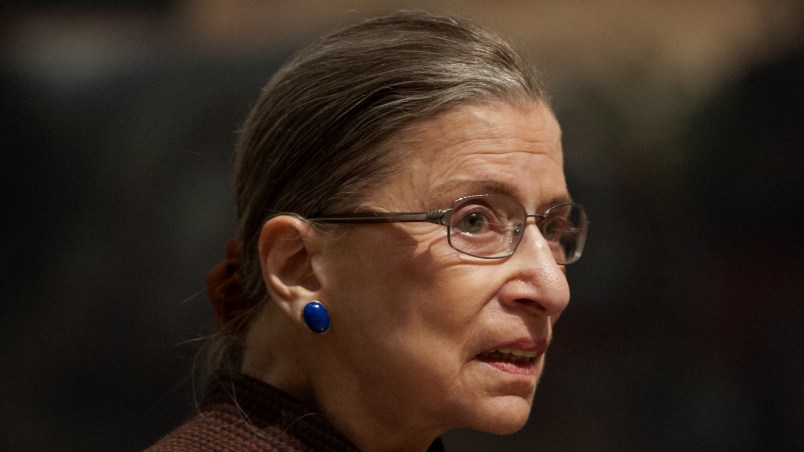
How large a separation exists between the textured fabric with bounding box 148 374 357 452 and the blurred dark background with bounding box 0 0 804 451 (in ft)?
2.05

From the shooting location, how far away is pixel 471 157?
154cm

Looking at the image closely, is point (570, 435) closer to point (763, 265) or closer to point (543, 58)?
point (763, 265)

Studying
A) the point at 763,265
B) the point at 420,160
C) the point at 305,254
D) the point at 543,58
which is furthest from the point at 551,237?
the point at 763,265

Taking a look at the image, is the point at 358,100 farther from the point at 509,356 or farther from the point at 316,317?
the point at 509,356

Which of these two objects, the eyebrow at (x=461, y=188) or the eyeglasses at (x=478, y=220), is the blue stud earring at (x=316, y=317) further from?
the eyebrow at (x=461, y=188)

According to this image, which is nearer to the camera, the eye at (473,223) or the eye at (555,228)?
the eye at (473,223)

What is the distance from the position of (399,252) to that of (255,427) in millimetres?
367

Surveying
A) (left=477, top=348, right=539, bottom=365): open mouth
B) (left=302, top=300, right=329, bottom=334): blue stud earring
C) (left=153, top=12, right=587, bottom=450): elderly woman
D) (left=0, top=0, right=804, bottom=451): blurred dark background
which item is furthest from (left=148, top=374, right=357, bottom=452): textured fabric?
(left=0, top=0, right=804, bottom=451): blurred dark background

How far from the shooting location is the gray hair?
5.08ft

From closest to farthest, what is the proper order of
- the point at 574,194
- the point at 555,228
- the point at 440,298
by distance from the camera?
1. the point at 440,298
2. the point at 555,228
3. the point at 574,194

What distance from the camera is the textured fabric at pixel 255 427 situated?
1.54 metres

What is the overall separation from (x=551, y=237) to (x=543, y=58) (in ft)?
2.89

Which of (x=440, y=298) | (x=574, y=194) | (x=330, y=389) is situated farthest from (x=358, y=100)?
(x=574, y=194)

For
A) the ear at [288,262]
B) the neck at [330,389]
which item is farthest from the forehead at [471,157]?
the neck at [330,389]
